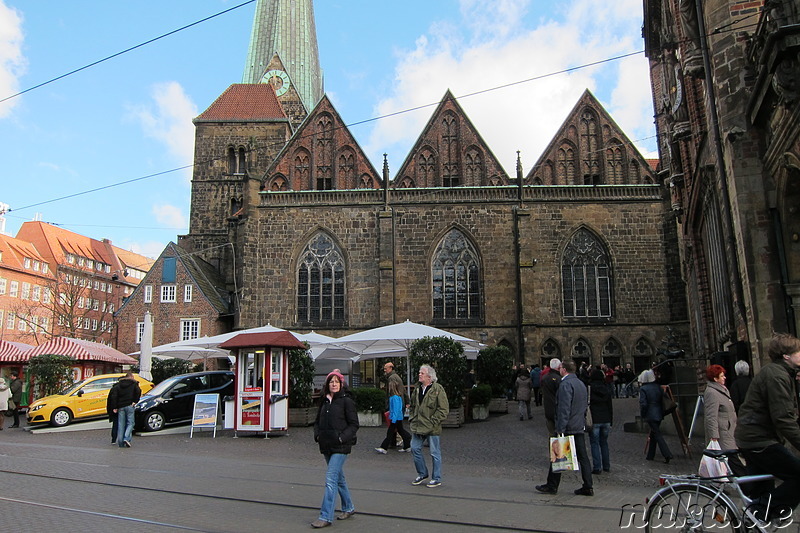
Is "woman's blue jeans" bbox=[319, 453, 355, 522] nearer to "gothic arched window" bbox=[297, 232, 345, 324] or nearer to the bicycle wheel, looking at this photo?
the bicycle wheel

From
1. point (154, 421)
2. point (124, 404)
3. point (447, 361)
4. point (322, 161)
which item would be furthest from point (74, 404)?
point (322, 161)

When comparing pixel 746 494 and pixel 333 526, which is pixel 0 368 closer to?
pixel 333 526

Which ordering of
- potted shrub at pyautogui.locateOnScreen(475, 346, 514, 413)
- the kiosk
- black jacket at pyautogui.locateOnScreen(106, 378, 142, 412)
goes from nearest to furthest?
black jacket at pyautogui.locateOnScreen(106, 378, 142, 412)
the kiosk
potted shrub at pyautogui.locateOnScreen(475, 346, 514, 413)

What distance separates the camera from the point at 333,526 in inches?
268

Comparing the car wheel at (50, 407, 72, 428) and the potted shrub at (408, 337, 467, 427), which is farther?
the car wheel at (50, 407, 72, 428)

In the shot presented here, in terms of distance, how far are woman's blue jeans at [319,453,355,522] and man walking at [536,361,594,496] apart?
2.69 metres

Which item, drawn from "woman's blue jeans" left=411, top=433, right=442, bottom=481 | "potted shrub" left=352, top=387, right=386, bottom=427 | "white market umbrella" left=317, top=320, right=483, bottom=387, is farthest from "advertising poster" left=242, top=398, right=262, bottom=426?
"woman's blue jeans" left=411, top=433, right=442, bottom=481

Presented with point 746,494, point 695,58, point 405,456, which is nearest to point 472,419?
point 405,456

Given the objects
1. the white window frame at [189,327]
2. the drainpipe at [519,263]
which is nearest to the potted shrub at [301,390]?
the drainpipe at [519,263]

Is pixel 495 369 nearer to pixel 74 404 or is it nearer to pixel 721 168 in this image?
pixel 721 168

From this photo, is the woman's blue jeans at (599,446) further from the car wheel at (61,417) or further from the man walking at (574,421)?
the car wheel at (61,417)

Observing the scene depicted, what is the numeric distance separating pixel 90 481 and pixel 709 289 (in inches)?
661

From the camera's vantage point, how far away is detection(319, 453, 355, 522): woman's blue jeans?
266 inches

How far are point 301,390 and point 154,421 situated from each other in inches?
158
